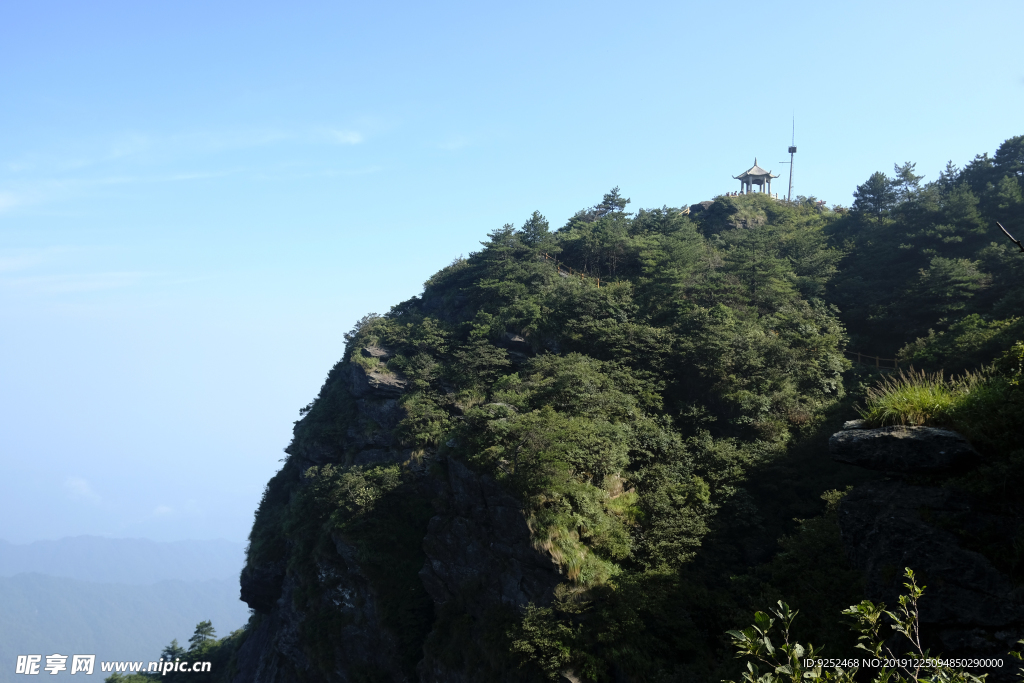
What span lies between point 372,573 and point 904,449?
52.8 ft

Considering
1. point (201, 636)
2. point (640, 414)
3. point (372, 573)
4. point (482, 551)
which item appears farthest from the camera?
point (201, 636)

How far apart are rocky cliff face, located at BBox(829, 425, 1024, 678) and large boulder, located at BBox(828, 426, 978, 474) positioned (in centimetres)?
2

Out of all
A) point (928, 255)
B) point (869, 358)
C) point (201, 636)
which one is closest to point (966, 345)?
point (869, 358)

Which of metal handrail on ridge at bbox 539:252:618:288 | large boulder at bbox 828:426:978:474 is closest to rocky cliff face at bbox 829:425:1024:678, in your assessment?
large boulder at bbox 828:426:978:474

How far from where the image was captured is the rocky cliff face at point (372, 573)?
55.3ft

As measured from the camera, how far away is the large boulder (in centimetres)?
1063

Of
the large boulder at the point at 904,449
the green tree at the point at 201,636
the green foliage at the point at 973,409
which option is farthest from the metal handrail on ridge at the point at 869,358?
the green tree at the point at 201,636

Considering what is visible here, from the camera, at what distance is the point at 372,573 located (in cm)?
2055

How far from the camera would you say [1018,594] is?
9.20m

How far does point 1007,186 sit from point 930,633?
93.6 feet

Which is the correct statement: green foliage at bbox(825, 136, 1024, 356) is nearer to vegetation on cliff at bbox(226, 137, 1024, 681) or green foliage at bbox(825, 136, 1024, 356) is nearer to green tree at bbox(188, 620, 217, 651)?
vegetation on cliff at bbox(226, 137, 1024, 681)

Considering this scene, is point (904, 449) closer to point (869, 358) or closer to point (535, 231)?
point (869, 358)

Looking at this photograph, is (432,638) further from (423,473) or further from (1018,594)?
(1018,594)

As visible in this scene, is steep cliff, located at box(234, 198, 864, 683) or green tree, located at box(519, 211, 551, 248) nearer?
steep cliff, located at box(234, 198, 864, 683)
